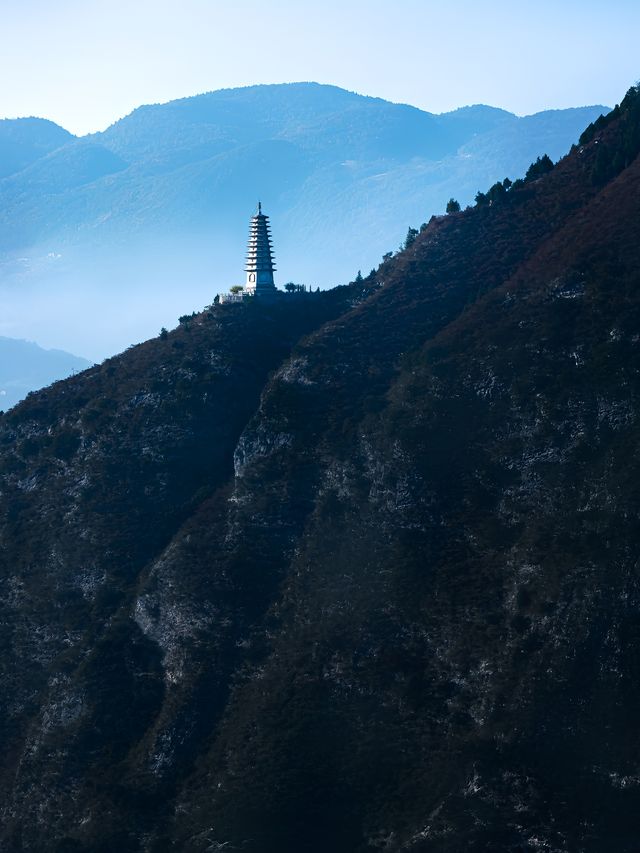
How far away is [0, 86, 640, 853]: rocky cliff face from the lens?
83.8 m

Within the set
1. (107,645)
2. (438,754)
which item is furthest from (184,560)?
(438,754)

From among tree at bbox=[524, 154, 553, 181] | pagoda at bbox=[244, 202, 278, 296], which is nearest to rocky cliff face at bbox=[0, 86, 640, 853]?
tree at bbox=[524, 154, 553, 181]

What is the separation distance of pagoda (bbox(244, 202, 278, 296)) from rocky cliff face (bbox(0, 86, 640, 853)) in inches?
571

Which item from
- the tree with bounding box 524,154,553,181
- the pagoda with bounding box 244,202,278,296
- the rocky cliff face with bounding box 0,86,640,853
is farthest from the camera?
the pagoda with bounding box 244,202,278,296

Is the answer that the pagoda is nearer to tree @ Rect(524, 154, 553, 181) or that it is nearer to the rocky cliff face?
the rocky cliff face

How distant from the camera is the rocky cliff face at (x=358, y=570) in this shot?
83812 millimetres

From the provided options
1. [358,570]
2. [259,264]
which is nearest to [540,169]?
[259,264]

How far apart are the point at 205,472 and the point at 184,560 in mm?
13546

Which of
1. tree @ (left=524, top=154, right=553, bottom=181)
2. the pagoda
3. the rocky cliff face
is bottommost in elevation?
the rocky cliff face

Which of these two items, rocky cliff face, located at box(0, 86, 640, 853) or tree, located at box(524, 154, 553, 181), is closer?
rocky cliff face, located at box(0, 86, 640, 853)

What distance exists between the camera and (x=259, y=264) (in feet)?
479

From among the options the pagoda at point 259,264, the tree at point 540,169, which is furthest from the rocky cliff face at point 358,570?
the pagoda at point 259,264

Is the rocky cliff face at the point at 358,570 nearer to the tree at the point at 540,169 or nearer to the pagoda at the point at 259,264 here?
the tree at the point at 540,169

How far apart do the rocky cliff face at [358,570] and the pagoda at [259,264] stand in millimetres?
14509
